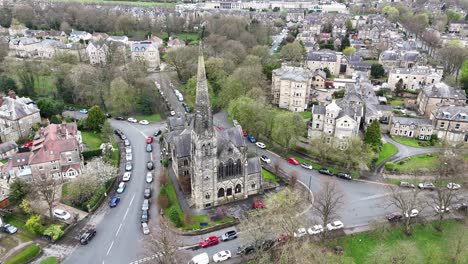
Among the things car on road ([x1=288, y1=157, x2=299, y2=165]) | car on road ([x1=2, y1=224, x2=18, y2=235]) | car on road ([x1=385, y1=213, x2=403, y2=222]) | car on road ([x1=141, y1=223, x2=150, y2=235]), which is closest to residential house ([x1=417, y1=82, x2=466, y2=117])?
car on road ([x1=288, y1=157, x2=299, y2=165])

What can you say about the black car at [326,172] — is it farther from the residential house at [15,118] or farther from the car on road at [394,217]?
the residential house at [15,118]

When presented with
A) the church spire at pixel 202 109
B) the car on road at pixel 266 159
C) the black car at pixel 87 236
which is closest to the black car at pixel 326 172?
the car on road at pixel 266 159

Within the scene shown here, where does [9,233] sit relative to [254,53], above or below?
below

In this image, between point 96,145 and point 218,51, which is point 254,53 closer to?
point 218,51

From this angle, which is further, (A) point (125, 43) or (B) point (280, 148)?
(A) point (125, 43)

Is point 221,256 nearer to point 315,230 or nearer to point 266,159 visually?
point 315,230

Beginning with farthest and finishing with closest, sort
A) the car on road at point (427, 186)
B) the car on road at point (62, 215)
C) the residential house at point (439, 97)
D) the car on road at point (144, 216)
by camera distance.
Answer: the residential house at point (439, 97), the car on road at point (427, 186), the car on road at point (62, 215), the car on road at point (144, 216)

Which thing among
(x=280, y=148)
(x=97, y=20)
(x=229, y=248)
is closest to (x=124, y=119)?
(x=280, y=148)
